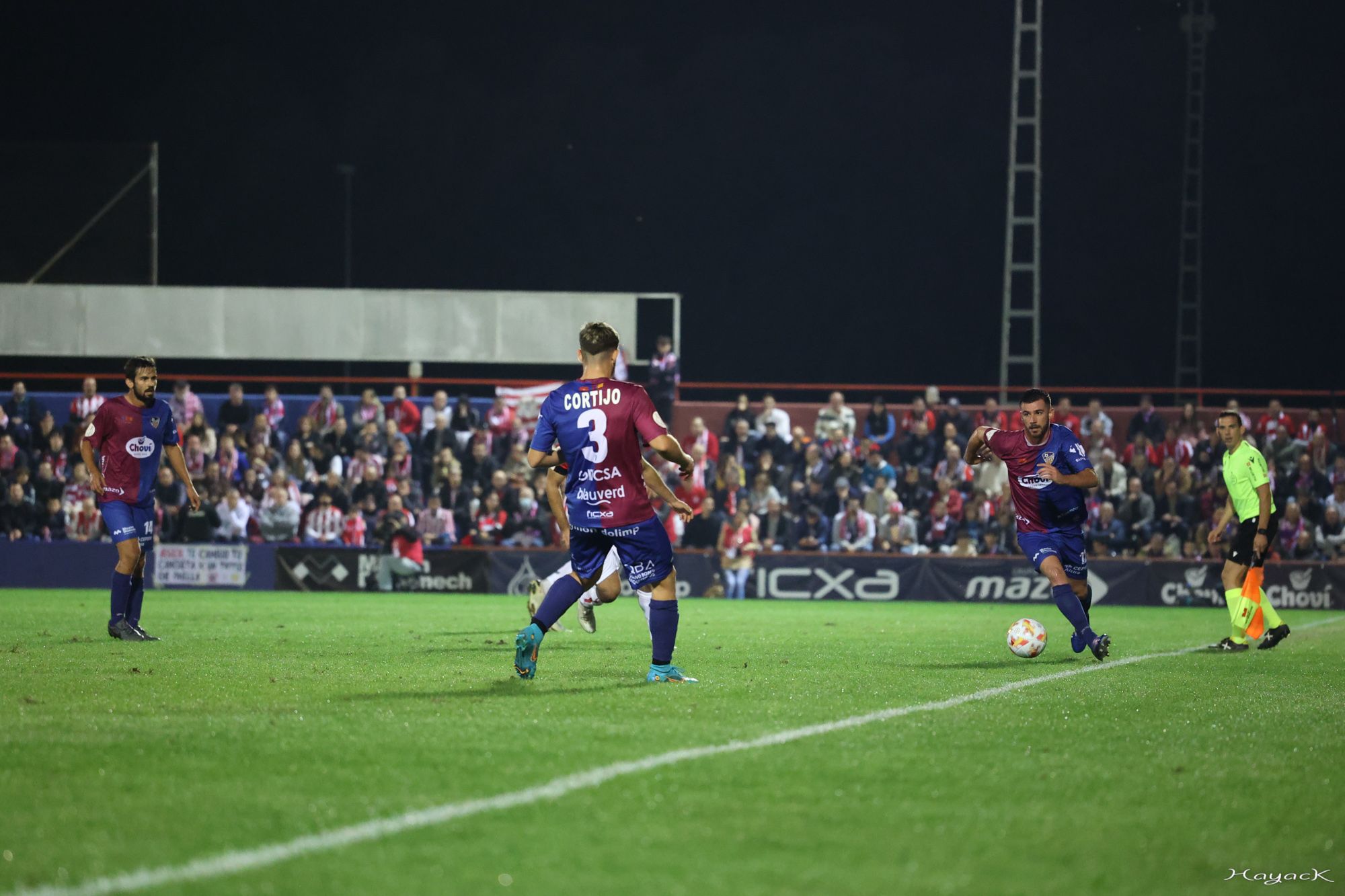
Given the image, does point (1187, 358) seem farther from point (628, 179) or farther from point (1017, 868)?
point (1017, 868)

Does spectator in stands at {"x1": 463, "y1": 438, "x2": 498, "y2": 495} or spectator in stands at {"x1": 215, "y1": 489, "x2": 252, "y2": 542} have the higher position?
spectator in stands at {"x1": 463, "y1": 438, "x2": 498, "y2": 495}

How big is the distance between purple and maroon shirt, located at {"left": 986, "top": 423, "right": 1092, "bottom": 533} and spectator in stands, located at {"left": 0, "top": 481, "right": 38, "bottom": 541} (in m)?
19.6

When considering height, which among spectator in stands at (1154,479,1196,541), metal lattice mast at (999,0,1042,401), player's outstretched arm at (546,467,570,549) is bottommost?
spectator in stands at (1154,479,1196,541)

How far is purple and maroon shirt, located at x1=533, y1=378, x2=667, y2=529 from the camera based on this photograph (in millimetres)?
9039

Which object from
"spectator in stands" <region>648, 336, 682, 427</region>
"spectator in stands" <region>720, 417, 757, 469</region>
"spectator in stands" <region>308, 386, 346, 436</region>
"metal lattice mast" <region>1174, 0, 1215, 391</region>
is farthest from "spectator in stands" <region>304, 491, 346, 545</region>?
"metal lattice mast" <region>1174, 0, 1215, 391</region>

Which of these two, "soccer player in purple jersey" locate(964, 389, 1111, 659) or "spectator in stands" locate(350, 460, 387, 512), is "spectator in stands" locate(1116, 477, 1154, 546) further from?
"soccer player in purple jersey" locate(964, 389, 1111, 659)

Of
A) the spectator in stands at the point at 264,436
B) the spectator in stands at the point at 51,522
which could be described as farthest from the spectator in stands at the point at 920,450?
the spectator in stands at the point at 51,522

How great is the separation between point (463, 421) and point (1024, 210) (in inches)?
910

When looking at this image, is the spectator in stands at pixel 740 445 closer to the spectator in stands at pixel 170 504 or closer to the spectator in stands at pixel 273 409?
the spectator in stands at pixel 273 409

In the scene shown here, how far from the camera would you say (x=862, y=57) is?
4275 cm

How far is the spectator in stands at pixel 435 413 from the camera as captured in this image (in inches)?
1096

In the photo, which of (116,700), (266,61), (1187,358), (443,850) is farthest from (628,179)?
(443,850)

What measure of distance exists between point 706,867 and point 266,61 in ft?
142

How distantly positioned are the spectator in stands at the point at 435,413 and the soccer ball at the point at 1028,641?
17.2 meters
